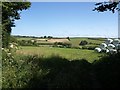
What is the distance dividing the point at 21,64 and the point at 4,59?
82 cm

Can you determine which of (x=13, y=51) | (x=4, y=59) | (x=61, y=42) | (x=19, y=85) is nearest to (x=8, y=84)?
(x=19, y=85)

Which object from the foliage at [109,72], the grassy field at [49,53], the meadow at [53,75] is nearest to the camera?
the meadow at [53,75]

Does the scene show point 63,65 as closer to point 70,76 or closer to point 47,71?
point 47,71

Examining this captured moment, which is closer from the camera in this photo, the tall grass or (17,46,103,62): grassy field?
the tall grass

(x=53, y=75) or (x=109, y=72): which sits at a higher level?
(x=109, y=72)

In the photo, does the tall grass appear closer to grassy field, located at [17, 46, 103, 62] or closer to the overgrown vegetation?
the overgrown vegetation

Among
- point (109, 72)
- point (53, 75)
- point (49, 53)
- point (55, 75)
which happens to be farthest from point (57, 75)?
point (49, 53)

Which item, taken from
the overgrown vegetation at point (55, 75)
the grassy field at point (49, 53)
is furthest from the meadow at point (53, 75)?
the grassy field at point (49, 53)

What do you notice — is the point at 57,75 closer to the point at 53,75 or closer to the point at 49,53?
the point at 53,75

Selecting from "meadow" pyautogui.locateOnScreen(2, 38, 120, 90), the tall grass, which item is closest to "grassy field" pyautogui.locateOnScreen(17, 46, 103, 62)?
"meadow" pyautogui.locateOnScreen(2, 38, 120, 90)

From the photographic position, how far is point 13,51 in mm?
16578

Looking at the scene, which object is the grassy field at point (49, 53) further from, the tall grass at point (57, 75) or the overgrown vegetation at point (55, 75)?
the tall grass at point (57, 75)

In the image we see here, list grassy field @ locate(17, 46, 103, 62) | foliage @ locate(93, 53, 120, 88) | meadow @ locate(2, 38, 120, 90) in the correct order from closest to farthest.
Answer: meadow @ locate(2, 38, 120, 90) < foliage @ locate(93, 53, 120, 88) < grassy field @ locate(17, 46, 103, 62)

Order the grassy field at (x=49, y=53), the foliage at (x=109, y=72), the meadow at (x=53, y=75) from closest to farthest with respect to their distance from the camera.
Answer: the meadow at (x=53, y=75)
the foliage at (x=109, y=72)
the grassy field at (x=49, y=53)
